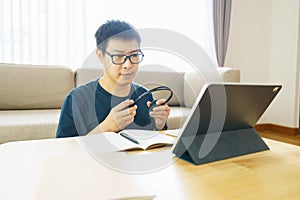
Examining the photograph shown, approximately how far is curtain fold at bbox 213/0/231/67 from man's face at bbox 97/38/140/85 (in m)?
2.34

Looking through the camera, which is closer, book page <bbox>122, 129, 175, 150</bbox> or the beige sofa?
book page <bbox>122, 129, 175, 150</bbox>

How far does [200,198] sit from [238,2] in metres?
3.22

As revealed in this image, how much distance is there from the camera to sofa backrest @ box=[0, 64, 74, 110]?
2.02 meters

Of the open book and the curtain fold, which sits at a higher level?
the curtain fold

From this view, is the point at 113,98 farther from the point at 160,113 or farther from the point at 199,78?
the point at 199,78

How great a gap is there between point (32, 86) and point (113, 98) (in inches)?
50.7

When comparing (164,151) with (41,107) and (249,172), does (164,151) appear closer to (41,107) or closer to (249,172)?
(249,172)

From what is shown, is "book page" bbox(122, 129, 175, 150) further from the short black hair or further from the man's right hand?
the short black hair

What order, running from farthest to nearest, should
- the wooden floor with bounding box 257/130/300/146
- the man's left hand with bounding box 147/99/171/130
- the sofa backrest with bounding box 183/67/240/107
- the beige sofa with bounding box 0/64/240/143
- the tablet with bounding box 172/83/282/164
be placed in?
the wooden floor with bounding box 257/130/300/146 → the sofa backrest with bounding box 183/67/240/107 → the beige sofa with bounding box 0/64/240/143 → the man's left hand with bounding box 147/99/171/130 → the tablet with bounding box 172/83/282/164

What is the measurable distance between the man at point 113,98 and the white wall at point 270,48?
245 cm

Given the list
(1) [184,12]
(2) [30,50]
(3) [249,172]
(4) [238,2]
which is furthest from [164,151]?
(4) [238,2]

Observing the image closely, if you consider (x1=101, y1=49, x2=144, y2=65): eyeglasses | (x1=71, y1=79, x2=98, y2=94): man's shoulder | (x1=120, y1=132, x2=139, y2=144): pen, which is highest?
(x1=101, y1=49, x2=144, y2=65): eyeglasses

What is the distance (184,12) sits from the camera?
3008 mm

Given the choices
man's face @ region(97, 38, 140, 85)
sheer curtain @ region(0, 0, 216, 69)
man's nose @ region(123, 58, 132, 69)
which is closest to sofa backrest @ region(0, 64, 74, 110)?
sheer curtain @ region(0, 0, 216, 69)
